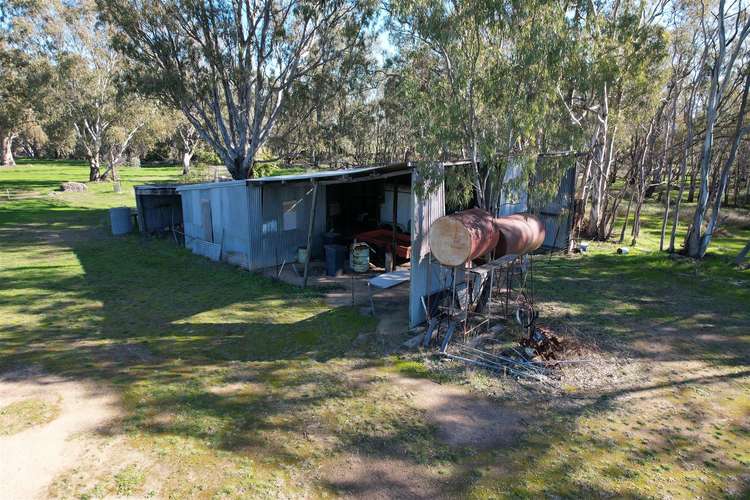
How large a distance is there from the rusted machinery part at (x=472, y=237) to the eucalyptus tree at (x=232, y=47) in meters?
17.7

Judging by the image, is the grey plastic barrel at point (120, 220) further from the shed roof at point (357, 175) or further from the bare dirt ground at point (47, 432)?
the bare dirt ground at point (47, 432)

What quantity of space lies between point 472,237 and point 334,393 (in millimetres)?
3837

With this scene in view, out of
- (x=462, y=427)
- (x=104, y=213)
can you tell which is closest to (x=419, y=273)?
(x=462, y=427)

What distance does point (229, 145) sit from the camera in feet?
82.4

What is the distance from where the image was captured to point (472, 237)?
8906 millimetres

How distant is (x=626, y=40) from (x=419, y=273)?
11584 mm

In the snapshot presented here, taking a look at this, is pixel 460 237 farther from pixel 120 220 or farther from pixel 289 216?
pixel 120 220

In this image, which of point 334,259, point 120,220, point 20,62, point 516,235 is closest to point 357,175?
point 334,259

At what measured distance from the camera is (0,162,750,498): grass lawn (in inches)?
229

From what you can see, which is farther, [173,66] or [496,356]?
[173,66]

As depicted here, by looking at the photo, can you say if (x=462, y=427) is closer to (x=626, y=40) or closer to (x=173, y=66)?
(x=626, y=40)

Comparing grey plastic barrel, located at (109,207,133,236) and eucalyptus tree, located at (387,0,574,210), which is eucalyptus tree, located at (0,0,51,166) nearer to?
grey plastic barrel, located at (109,207,133,236)

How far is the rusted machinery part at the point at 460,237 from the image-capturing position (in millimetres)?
8961

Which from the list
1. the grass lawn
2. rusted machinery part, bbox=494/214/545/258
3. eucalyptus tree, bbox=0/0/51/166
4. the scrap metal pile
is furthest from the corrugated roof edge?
eucalyptus tree, bbox=0/0/51/166
